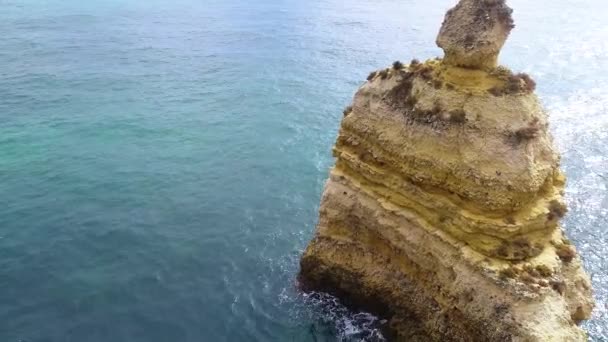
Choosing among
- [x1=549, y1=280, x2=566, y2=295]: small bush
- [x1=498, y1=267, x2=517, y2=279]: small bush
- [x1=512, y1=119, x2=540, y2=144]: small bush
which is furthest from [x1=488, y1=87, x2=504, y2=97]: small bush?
[x1=549, y1=280, x2=566, y2=295]: small bush

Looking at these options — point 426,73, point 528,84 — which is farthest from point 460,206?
point 426,73

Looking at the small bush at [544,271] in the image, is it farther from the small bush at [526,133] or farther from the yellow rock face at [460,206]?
the small bush at [526,133]

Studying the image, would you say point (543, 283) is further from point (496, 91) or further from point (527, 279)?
point (496, 91)

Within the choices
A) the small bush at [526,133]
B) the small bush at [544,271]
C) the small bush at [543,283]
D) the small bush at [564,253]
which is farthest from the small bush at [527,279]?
the small bush at [526,133]

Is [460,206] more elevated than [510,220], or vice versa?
[510,220]

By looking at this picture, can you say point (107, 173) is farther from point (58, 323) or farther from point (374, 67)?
point (374, 67)
